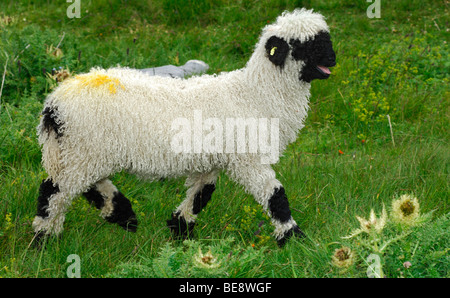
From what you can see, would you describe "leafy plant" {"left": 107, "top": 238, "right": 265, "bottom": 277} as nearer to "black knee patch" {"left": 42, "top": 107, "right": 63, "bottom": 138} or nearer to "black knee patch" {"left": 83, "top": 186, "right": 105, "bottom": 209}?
"black knee patch" {"left": 83, "top": 186, "right": 105, "bottom": 209}

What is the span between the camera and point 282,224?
3311mm

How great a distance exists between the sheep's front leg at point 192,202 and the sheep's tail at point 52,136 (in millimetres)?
948

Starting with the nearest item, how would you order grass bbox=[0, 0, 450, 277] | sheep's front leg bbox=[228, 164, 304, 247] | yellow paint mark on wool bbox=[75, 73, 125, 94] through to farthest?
grass bbox=[0, 0, 450, 277]
yellow paint mark on wool bbox=[75, 73, 125, 94]
sheep's front leg bbox=[228, 164, 304, 247]

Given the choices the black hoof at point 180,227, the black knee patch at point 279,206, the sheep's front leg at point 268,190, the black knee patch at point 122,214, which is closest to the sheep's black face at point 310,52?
the sheep's front leg at point 268,190

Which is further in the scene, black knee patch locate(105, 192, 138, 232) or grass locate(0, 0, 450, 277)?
black knee patch locate(105, 192, 138, 232)

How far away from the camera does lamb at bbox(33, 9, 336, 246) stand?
3.08 m

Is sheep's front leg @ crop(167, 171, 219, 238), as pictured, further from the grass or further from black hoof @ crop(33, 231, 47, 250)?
black hoof @ crop(33, 231, 47, 250)

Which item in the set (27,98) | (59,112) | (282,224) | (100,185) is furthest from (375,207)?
(27,98)

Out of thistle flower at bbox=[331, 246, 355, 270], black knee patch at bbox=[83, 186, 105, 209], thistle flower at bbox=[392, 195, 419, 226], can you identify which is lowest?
black knee patch at bbox=[83, 186, 105, 209]

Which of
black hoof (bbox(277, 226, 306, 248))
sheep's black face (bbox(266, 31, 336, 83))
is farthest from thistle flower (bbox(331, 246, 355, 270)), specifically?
sheep's black face (bbox(266, 31, 336, 83))

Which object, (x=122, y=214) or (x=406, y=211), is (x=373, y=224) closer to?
(x=406, y=211)

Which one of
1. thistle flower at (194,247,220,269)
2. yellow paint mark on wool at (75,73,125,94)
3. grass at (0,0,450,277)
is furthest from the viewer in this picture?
yellow paint mark on wool at (75,73,125,94)

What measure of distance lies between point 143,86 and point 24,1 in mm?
6551

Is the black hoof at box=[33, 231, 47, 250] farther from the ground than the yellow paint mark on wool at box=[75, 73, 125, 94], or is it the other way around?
the yellow paint mark on wool at box=[75, 73, 125, 94]
